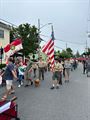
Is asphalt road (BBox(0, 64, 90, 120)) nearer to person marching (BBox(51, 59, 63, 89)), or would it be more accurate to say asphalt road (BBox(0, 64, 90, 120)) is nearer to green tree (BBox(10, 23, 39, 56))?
person marching (BBox(51, 59, 63, 89))

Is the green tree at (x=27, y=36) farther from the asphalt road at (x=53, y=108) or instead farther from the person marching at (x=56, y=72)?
the asphalt road at (x=53, y=108)

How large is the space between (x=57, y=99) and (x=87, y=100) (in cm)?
121

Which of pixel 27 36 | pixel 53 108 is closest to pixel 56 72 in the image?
pixel 53 108

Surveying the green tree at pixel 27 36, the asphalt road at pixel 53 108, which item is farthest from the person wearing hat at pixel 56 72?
the green tree at pixel 27 36

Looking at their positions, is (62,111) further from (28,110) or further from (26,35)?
(26,35)

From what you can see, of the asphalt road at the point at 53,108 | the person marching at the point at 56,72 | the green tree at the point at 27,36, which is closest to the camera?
the asphalt road at the point at 53,108

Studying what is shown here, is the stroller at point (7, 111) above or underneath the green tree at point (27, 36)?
underneath

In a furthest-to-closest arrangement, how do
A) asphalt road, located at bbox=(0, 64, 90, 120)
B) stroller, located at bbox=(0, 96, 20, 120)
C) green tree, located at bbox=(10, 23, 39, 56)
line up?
green tree, located at bbox=(10, 23, 39, 56), asphalt road, located at bbox=(0, 64, 90, 120), stroller, located at bbox=(0, 96, 20, 120)

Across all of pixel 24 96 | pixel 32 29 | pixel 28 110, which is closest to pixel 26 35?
pixel 32 29

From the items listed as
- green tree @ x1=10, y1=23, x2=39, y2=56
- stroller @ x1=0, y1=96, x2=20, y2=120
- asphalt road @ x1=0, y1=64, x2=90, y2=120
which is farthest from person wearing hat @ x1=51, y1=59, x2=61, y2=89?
green tree @ x1=10, y1=23, x2=39, y2=56

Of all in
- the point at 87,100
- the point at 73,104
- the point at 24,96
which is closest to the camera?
the point at 73,104

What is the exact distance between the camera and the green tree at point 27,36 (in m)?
60.6

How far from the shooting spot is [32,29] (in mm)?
64438

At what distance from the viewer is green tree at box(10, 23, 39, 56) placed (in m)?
60.6
